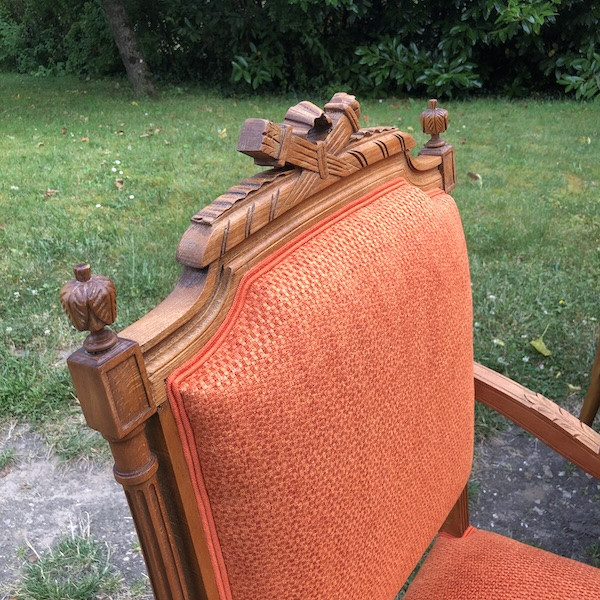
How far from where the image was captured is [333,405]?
773mm

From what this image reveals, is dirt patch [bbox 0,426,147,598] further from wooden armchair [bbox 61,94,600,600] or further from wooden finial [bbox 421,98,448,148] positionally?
wooden finial [bbox 421,98,448,148]

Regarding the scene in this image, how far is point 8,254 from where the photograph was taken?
3.45m

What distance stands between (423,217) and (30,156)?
4.82 meters

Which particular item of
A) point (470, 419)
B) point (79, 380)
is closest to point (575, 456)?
point (470, 419)

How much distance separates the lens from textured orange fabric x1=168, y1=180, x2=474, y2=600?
683 mm

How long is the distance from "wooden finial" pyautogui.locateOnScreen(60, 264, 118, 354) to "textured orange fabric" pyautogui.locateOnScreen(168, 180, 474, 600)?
0.34ft

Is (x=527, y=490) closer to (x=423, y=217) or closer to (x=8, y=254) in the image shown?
(x=423, y=217)

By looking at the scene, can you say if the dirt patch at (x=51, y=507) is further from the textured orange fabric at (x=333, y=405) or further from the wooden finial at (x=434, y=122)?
the wooden finial at (x=434, y=122)

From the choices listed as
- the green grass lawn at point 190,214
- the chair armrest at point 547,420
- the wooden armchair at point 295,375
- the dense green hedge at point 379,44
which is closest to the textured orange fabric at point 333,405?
the wooden armchair at point 295,375

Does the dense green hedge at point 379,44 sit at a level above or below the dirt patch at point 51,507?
above

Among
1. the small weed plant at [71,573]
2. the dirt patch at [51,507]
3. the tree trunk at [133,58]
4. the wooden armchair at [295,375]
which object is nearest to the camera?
the wooden armchair at [295,375]

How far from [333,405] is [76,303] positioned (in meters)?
0.34

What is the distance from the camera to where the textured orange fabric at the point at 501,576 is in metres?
1.09

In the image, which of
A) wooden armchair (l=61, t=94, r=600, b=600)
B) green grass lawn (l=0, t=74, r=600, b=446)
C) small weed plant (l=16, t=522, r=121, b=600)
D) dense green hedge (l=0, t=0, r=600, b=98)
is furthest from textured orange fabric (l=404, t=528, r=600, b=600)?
dense green hedge (l=0, t=0, r=600, b=98)
